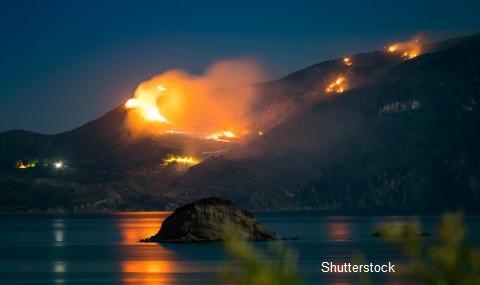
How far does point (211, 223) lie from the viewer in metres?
144

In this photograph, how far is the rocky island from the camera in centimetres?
13700

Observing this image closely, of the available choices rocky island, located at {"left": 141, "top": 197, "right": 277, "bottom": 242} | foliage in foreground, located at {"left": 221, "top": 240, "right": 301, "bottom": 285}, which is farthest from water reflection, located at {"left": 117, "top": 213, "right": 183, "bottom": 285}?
foliage in foreground, located at {"left": 221, "top": 240, "right": 301, "bottom": 285}

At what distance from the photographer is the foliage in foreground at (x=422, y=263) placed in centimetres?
1406

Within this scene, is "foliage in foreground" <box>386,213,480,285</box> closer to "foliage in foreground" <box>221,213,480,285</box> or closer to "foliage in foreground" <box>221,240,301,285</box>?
"foliage in foreground" <box>221,213,480,285</box>

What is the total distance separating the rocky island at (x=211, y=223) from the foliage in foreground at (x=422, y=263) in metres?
117

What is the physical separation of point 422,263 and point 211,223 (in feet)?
427

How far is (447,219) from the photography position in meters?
14.1

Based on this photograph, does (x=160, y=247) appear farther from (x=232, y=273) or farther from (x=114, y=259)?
(x=232, y=273)

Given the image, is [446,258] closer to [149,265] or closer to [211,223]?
[149,265]

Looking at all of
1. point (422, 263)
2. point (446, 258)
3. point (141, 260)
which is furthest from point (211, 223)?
point (446, 258)

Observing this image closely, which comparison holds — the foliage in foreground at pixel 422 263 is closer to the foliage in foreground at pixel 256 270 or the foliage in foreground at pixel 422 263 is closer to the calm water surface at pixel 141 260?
the foliage in foreground at pixel 256 270

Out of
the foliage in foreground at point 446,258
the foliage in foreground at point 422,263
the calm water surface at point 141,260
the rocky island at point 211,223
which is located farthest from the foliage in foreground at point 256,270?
the rocky island at point 211,223

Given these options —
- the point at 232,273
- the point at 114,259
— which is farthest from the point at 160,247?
the point at 232,273

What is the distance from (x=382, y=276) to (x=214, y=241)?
58334 millimetres
